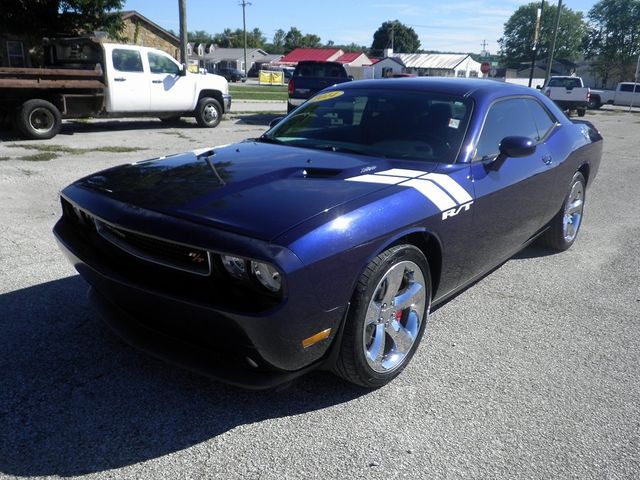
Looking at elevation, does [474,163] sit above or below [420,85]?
below

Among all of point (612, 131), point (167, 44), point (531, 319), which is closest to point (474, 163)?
point (531, 319)

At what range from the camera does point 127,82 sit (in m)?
11.9

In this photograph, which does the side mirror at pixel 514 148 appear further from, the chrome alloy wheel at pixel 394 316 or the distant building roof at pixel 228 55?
the distant building roof at pixel 228 55

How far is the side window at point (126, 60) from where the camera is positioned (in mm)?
11758

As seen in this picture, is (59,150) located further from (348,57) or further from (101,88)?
(348,57)

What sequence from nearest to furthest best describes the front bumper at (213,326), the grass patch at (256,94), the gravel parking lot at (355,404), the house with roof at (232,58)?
the front bumper at (213,326), the gravel parking lot at (355,404), the grass patch at (256,94), the house with roof at (232,58)

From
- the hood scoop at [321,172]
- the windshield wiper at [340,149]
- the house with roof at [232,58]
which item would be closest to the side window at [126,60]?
the windshield wiper at [340,149]

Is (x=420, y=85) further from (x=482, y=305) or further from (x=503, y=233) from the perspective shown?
(x=482, y=305)

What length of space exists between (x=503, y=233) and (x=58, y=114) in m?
9.83

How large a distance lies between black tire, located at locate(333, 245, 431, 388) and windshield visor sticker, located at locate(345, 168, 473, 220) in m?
0.31

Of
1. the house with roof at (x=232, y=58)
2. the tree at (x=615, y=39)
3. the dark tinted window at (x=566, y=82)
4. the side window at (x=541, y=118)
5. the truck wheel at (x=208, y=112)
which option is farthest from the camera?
the house with roof at (x=232, y=58)

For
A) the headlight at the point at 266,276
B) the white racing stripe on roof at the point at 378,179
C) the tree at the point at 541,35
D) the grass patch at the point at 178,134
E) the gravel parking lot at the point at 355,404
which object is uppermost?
the tree at the point at 541,35

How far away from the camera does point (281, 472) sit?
218cm

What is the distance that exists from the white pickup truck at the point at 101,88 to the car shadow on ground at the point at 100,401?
8.57 m
